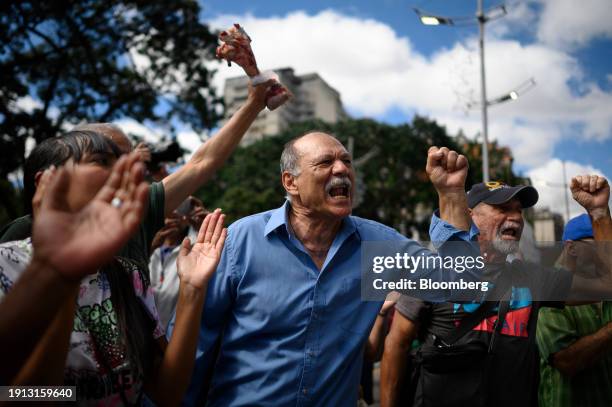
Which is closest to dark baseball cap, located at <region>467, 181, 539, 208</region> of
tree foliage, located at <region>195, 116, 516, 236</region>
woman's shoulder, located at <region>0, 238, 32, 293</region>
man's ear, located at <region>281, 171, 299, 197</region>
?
man's ear, located at <region>281, 171, 299, 197</region>

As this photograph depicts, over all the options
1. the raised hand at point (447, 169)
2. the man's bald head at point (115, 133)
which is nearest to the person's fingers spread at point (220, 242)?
the man's bald head at point (115, 133)

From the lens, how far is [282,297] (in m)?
2.25

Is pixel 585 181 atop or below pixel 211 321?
atop

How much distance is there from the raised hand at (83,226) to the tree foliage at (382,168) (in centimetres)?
3187

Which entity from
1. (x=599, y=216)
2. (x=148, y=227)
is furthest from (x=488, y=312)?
(x=148, y=227)

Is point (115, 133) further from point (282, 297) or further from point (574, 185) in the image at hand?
point (574, 185)

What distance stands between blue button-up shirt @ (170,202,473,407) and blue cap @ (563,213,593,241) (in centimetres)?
113

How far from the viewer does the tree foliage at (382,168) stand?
3362 centimetres

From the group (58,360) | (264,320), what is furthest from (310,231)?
(58,360)

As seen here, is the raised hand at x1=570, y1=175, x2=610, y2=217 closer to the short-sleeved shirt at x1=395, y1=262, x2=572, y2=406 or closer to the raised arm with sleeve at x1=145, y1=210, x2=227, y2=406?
the short-sleeved shirt at x1=395, y1=262, x2=572, y2=406

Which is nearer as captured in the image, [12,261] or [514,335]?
[12,261]

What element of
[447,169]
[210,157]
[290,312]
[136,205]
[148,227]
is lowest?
[290,312]

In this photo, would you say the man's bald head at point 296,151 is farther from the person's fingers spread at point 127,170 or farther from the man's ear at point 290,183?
the person's fingers spread at point 127,170

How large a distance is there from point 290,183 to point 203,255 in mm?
896
